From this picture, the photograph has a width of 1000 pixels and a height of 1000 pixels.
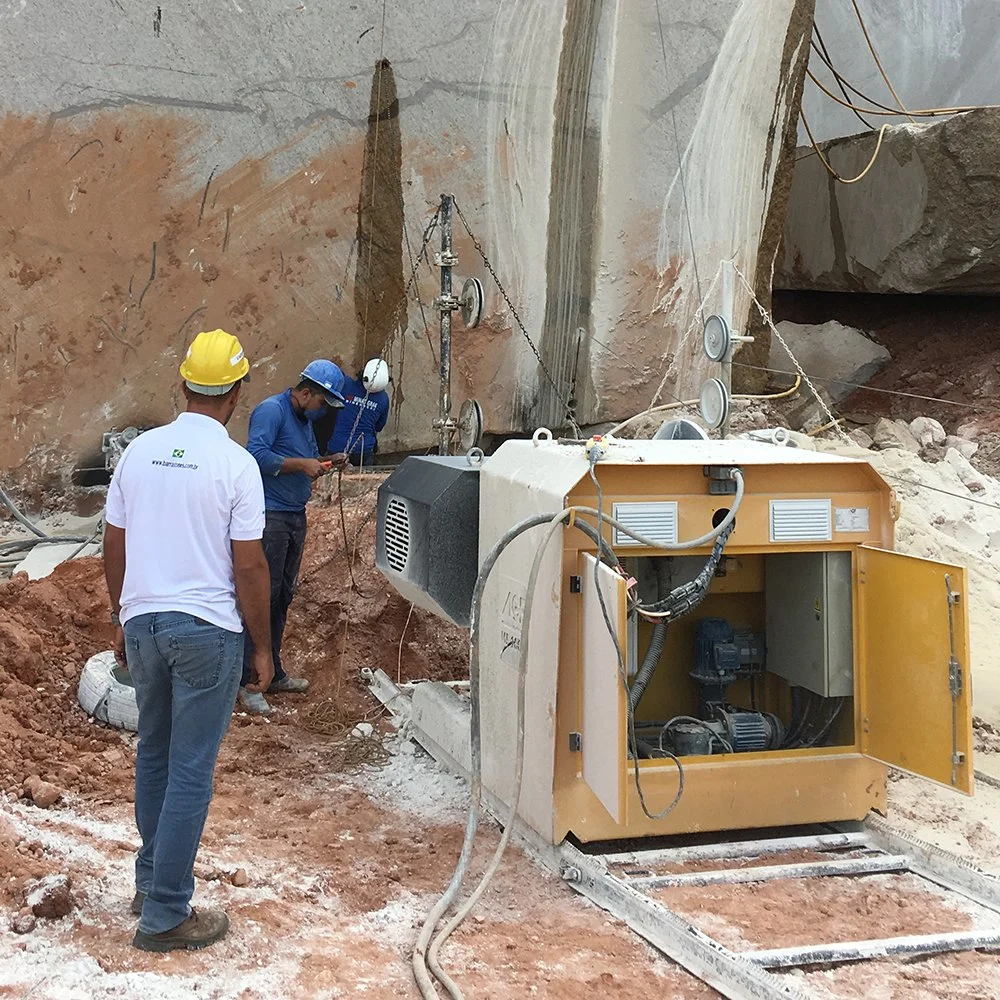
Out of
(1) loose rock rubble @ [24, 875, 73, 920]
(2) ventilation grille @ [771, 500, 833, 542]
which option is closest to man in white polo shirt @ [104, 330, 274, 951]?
(1) loose rock rubble @ [24, 875, 73, 920]

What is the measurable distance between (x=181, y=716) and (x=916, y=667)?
231 centimetres

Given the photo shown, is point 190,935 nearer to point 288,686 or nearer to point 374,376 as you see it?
point 288,686

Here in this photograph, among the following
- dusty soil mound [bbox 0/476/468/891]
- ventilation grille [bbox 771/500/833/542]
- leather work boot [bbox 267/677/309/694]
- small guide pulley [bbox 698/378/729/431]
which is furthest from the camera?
leather work boot [bbox 267/677/309/694]

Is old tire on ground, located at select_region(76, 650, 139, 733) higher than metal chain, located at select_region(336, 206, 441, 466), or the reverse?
metal chain, located at select_region(336, 206, 441, 466)

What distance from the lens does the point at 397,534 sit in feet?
15.2

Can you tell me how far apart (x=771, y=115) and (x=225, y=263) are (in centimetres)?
437

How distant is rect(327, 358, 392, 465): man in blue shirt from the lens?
23.5 feet

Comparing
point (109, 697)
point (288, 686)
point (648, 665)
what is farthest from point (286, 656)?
point (648, 665)

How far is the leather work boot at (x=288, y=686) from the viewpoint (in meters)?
5.62

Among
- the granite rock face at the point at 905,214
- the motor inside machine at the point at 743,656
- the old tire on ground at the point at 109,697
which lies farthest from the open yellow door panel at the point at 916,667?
the granite rock face at the point at 905,214

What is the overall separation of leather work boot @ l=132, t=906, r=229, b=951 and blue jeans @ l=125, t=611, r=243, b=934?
0.02m

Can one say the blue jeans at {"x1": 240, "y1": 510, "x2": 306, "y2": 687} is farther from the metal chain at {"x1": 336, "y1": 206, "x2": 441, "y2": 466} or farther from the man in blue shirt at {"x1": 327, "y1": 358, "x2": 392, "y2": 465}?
the metal chain at {"x1": 336, "y1": 206, "x2": 441, "y2": 466}

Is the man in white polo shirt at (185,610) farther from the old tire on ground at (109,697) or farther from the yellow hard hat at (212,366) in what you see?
the old tire on ground at (109,697)

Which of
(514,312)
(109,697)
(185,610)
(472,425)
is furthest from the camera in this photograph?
(514,312)
